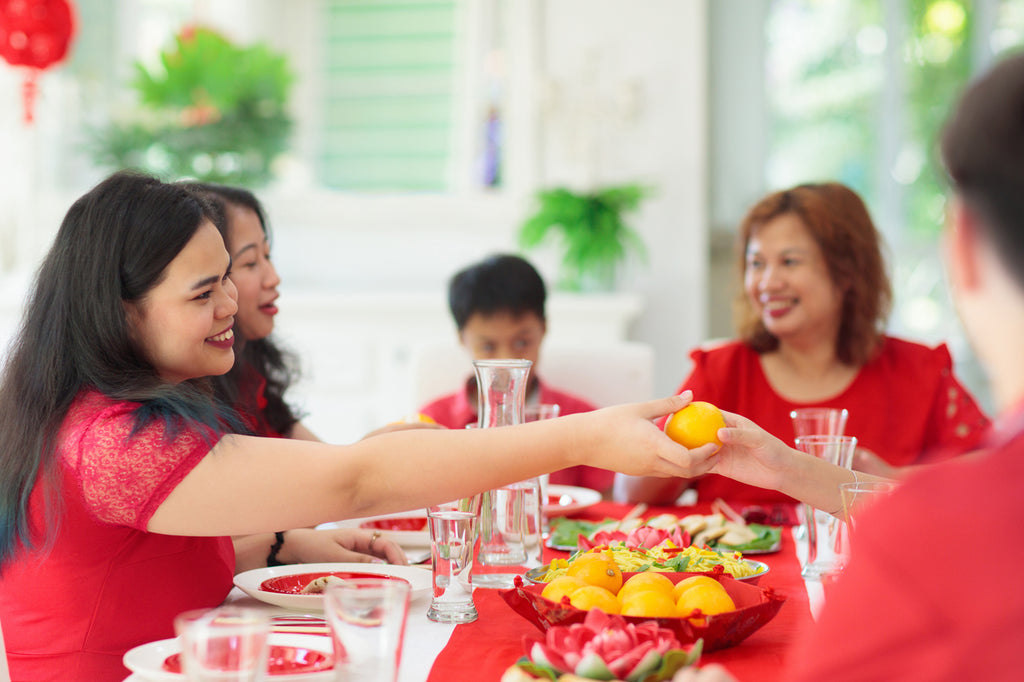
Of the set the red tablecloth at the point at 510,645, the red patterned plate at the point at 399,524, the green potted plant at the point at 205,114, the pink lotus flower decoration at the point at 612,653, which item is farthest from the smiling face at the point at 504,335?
the green potted plant at the point at 205,114

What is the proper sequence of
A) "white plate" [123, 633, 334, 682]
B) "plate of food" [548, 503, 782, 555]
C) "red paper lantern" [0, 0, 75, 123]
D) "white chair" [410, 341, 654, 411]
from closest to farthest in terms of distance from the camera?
"white plate" [123, 633, 334, 682] < "plate of food" [548, 503, 782, 555] < "white chair" [410, 341, 654, 411] < "red paper lantern" [0, 0, 75, 123]

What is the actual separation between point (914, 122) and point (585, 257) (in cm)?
184

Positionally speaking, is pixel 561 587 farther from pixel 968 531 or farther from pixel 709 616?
pixel 968 531

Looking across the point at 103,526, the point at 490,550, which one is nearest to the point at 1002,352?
the point at 490,550

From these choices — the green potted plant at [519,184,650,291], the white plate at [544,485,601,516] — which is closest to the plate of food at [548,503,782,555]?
the white plate at [544,485,601,516]

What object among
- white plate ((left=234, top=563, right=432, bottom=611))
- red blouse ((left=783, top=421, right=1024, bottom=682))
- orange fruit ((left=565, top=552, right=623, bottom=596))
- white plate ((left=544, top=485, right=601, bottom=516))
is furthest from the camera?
white plate ((left=544, top=485, right=601, bottom=516))

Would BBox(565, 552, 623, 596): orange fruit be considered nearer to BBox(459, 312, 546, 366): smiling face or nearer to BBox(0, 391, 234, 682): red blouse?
BBox(0, 391, 234, 682): red blouse

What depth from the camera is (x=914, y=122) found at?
14.7ft

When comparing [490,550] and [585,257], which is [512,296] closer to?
[490,550]

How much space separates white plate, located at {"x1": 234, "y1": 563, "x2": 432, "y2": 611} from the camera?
3.70 feet

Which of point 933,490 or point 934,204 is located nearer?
point 933,490

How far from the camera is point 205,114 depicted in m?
3.99

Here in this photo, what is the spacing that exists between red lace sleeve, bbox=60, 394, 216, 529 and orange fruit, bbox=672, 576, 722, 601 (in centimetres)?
52

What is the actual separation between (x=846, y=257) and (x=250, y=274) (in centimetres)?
131
